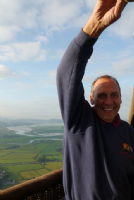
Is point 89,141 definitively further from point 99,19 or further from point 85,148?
point 99,19

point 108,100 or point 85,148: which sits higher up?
point 108,100

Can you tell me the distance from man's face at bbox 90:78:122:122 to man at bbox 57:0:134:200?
0.07 ft

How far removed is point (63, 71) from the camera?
0.94m

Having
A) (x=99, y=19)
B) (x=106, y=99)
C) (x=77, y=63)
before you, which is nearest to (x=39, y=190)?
(x=106, y=99)

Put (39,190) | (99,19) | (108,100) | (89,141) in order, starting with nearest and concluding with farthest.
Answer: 1. (99,19)
2. (89,141)
3. (108,100)
4. (39,190)

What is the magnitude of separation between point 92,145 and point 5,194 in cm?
68

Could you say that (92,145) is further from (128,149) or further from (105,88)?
(105,88)

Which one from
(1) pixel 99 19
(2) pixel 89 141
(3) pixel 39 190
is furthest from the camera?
(3) pixel 39 190

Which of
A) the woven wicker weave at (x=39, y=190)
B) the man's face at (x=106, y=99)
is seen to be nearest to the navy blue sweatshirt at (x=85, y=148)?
the man's face at (x=106, y=99)

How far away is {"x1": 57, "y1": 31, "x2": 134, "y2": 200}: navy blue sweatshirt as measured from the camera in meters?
0.92

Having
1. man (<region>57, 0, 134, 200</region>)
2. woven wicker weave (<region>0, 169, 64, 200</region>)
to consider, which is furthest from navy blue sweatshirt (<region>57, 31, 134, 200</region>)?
woven wicker weave (<region>0, 169, 64, 200</region>)

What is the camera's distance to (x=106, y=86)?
46.0 inches

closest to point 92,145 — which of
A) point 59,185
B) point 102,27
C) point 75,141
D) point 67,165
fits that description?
point 75,141

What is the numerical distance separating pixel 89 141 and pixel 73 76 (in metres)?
0.38
